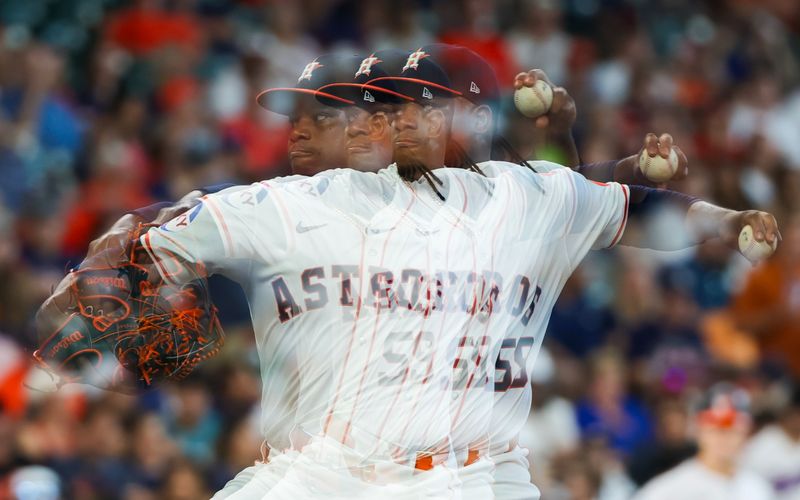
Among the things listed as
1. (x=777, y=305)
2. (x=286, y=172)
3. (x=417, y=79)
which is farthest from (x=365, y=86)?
(x=777, y=305)

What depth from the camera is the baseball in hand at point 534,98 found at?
5109mm

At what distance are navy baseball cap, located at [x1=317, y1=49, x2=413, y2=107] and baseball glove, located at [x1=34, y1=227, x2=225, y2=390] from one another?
802 millimetres

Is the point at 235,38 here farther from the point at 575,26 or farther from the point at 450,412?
the point at 450,412

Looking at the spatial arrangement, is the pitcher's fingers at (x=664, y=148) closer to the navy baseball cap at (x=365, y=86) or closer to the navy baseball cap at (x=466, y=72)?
the navy baseball cap at (x=466, y=72)

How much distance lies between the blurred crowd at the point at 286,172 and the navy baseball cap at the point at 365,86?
1643 mm

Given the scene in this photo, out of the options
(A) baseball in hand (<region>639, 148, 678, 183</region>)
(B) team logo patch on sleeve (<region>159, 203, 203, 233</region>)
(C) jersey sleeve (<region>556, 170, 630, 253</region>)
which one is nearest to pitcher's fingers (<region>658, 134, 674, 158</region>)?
(A) baseball in hand (<region>639, 148, 678, 183</region>)

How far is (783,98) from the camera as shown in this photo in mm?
12109

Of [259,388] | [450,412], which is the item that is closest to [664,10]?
[259,388]

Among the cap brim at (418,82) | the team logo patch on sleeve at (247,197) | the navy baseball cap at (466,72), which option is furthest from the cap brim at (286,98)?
the team logo patch on sleeve at (247,197)

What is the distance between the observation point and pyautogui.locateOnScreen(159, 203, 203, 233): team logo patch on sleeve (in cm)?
454

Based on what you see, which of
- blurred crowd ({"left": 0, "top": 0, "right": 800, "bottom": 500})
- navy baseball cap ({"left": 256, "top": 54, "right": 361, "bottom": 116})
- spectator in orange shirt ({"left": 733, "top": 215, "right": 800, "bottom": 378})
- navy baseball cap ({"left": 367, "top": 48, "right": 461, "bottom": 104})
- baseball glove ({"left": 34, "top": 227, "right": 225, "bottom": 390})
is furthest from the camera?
spectator in orange shirt ({"left": 733, "top": 215, "right": 800, "bottom": 378})

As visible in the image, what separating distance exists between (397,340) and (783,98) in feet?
27.3

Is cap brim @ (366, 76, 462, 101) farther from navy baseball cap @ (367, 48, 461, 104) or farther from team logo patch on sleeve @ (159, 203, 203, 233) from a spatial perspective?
team logo patch on sleeve @ (159, 203, 203, 233)

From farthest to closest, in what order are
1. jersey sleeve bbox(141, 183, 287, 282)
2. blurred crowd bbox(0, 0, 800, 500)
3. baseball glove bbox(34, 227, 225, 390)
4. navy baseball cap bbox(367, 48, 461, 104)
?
blurred crowd bbox(0, 0, 800, 500) < navy baseball cap bbox(367, 48, 461, 104) < baseball glove bbox(34, 227, 225, 390) < jersey sleeve bbox(141, 183, 287, 282)
